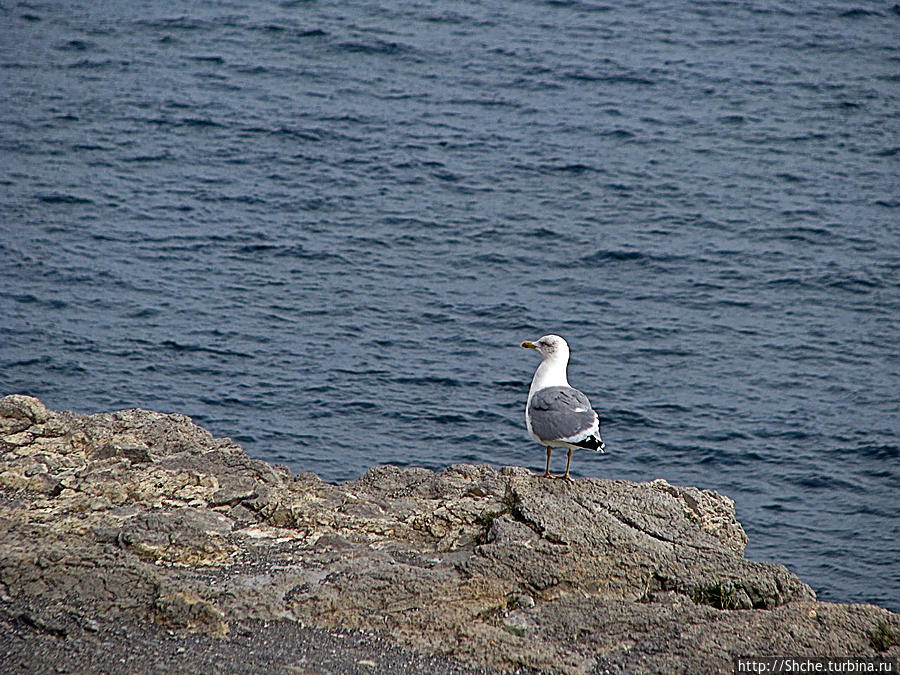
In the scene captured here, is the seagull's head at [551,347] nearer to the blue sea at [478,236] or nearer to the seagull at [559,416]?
the seagull at [559,416]

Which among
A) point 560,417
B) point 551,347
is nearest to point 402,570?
point 560,417

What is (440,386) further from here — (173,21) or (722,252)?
(173,21)

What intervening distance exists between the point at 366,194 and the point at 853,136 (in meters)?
17.6

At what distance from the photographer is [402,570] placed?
998 centimetres

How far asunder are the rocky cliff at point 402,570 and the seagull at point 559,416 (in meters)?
0.59

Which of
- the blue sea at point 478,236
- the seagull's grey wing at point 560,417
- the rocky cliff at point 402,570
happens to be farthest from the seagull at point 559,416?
the blue sea at point 478,236

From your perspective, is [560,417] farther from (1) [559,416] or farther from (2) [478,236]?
(2) [478,236]

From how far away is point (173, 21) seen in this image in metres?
46.3

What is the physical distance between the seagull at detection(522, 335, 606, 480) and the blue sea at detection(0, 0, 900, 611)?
29.4 ft

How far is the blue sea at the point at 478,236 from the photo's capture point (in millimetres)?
23203

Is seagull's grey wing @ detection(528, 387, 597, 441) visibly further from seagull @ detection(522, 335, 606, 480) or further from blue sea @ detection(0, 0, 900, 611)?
blue sea @ detection(0, 0, 900, 611)

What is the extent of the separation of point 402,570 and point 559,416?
116 inches

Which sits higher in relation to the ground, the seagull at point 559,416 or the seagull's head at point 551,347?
the seagull's head at point 551,347

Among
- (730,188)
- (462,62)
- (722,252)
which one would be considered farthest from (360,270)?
(462,62)
